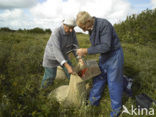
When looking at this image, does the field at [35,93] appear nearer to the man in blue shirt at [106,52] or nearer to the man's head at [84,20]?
the man in blue shirt at [106,52]

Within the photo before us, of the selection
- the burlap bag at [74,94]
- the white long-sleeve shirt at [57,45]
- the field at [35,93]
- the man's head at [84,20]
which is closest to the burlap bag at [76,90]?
the burlap bag at [74,94]

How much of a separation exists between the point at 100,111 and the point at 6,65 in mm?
2318

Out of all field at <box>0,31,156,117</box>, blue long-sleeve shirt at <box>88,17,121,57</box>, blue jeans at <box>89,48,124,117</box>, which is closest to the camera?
field at <box>0,31,156,117</box>

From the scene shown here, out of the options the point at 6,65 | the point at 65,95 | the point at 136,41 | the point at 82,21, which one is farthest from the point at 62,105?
the point at 136,41

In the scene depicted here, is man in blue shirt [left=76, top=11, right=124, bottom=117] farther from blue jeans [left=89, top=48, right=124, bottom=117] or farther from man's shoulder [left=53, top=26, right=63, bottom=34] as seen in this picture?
man's shoulder [left=53, top=26, right=63, bottom=34]

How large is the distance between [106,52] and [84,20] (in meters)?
0.68

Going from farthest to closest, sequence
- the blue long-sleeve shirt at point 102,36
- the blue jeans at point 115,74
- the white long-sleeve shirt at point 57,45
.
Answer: the white long-sleeve shirt at point 57,45, the blue jeans at point 115,74, the blue long-sleeve shirt at point 102,36

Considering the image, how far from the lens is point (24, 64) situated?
3635 millimetres

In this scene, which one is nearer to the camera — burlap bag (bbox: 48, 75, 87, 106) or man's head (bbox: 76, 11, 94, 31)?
man's head (bbox: 76, 11, 94, 31)

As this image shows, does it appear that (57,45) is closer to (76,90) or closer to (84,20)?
(84,20)

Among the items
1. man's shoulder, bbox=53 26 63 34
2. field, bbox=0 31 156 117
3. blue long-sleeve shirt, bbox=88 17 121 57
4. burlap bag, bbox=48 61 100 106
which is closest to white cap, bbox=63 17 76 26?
man's shoulder, bbox=53 26 63 34

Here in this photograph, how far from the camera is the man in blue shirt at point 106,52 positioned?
6.48 feet

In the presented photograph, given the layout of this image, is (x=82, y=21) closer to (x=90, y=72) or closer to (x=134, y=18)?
(x=90, y=72)

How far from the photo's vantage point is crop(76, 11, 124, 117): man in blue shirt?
1974 millimetres
